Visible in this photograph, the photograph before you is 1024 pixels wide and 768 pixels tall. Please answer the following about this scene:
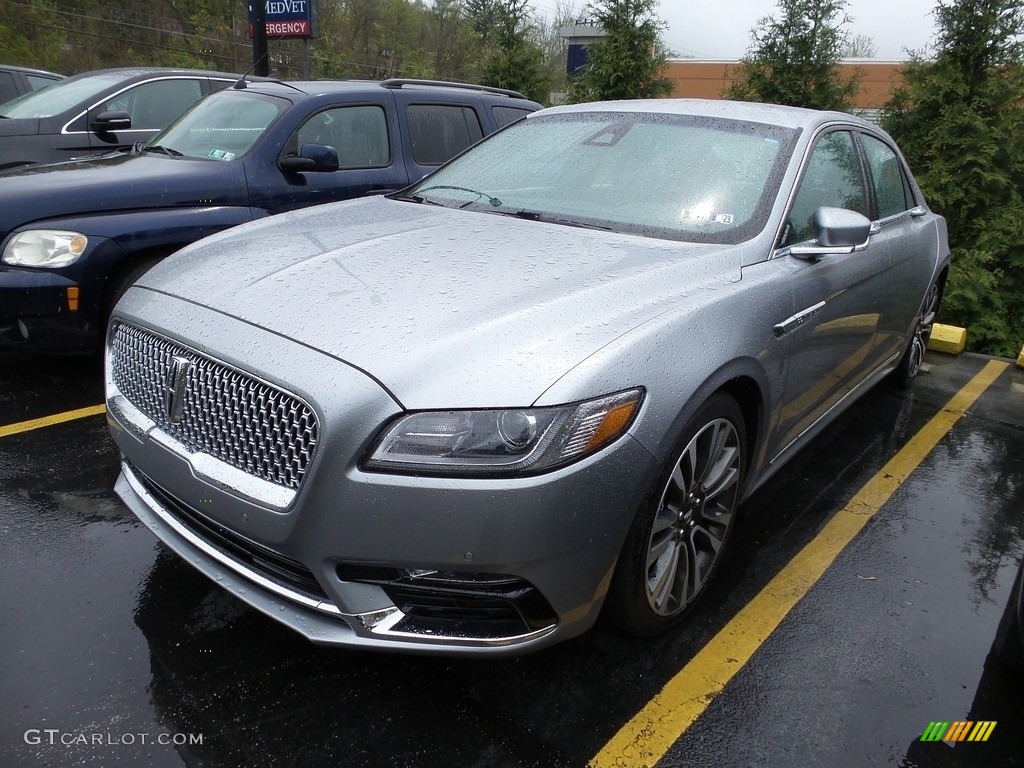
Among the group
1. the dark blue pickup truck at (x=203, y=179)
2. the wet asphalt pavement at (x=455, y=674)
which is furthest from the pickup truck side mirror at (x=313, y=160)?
the wet asphalt pavement at (x=455, y=674)

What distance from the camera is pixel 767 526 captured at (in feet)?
10.5

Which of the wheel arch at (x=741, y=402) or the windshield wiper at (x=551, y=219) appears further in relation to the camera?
the windshield wiper at (x=551, y=219)

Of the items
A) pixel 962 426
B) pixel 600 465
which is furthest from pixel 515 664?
pixel 962 426

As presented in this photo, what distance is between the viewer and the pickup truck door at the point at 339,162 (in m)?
4.64

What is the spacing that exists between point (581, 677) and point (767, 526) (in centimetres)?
134

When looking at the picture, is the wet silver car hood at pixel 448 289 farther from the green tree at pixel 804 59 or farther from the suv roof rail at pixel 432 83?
the green tree at pixel 804 59

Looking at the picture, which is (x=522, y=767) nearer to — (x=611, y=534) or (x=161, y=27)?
(x=611, y=534)

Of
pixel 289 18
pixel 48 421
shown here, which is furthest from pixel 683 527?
pixel 289 18

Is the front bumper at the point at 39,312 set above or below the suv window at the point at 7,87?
below

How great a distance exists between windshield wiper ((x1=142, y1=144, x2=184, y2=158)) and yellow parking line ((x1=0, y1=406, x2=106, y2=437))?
177 centimetres

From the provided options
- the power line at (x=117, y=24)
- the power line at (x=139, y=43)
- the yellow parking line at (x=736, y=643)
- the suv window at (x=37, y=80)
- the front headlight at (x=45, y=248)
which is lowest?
the yellow parking line at (x=736, y=643)

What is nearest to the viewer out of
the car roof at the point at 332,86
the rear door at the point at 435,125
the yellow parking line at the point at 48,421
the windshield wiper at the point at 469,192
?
the windshield wiper at the point at 469,192

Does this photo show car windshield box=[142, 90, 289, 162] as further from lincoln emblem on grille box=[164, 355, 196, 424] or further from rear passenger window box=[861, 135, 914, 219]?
rear passenger window box=[861, 135, 914, 219]

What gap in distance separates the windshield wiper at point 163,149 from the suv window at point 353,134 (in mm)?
783
